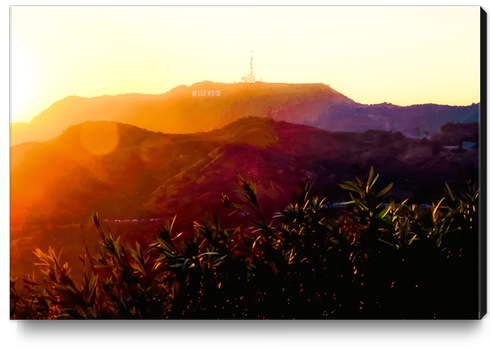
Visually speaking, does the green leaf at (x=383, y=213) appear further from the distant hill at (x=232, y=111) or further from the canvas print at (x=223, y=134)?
the distant hill at (x=232, y=111)

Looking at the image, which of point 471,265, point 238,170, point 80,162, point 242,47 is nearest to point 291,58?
point 242,47

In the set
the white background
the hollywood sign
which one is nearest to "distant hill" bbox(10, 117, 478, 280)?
the hollywood sign

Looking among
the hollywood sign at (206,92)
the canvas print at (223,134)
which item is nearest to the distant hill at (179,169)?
the canvas print at (223,134)

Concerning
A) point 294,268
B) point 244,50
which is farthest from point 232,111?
point 294,268

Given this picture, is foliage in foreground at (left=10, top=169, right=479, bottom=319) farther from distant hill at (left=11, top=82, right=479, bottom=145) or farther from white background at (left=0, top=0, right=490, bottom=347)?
distant hill at (left=11, top=82, right=479, bottom=145)

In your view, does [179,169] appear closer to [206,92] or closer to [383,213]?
[206,92]

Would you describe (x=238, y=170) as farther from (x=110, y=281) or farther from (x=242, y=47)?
(x=110, y=281)
